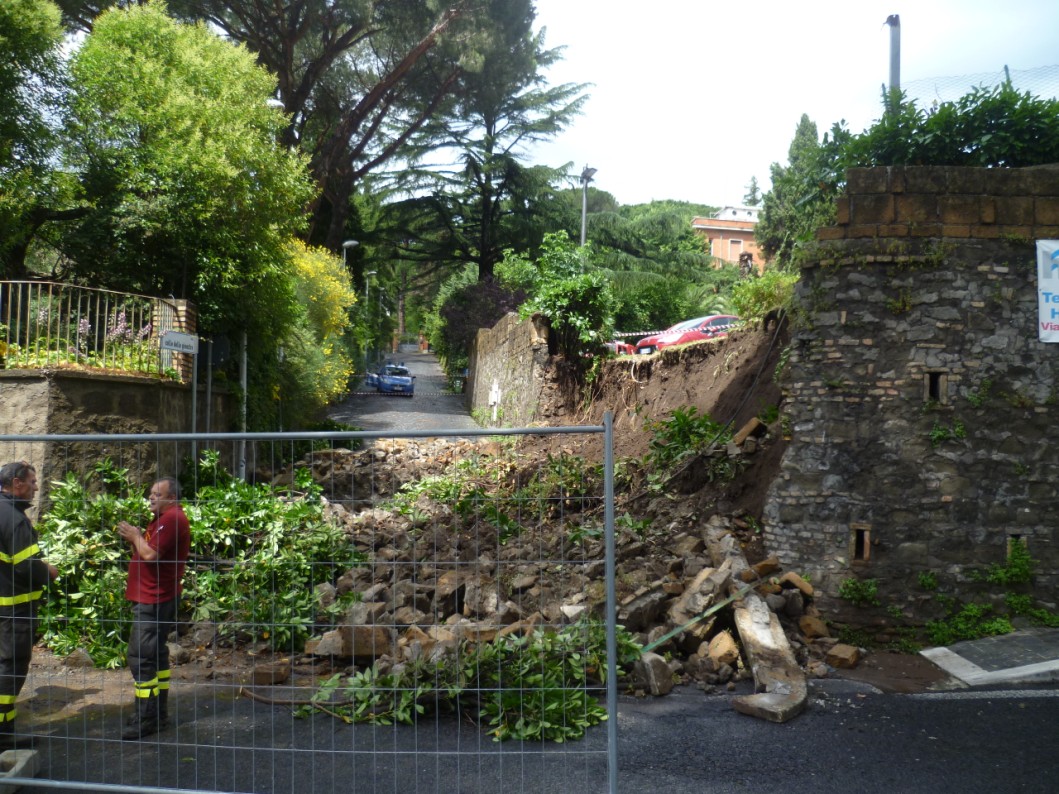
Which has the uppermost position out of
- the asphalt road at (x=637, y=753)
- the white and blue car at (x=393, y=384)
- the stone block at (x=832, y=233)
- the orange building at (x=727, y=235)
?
the orange building at (x=727, y=235)

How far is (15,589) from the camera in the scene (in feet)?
17.2

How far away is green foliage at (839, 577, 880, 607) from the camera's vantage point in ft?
25.8

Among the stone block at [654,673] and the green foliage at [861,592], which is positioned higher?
the green foliage at [861,592]

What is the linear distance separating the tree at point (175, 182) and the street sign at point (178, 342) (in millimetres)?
3223

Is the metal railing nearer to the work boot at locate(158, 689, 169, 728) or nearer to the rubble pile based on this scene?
the rubble pile

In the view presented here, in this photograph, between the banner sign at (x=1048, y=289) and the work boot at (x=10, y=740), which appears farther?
the banner sign at (x=1048, y=289)

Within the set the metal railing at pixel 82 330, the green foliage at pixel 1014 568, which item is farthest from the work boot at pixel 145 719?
the green foliage at pixel 1014 568

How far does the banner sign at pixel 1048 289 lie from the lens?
7898 millimetres

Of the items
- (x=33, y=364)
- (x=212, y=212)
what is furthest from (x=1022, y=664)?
(x=212, y=212)

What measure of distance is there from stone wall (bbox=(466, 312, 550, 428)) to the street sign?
7048mm

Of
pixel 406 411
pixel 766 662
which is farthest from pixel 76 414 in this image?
pixel 406 411

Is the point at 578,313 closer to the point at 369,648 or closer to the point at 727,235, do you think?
the point at 369,648

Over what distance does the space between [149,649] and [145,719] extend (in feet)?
1.29

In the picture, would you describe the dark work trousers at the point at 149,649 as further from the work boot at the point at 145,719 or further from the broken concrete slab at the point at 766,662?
the broken concrete slab at the point at 766,662
